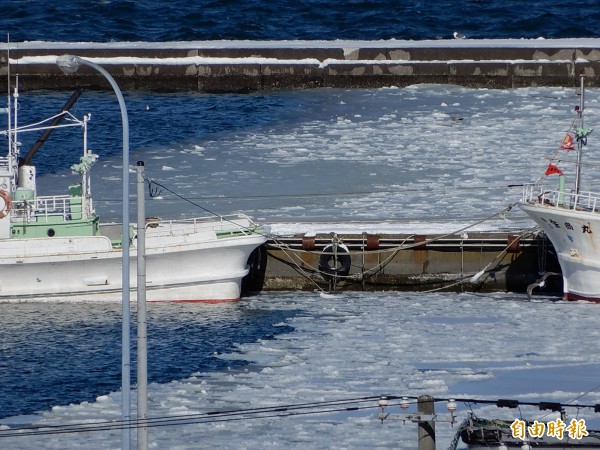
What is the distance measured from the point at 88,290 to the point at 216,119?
16171 mm

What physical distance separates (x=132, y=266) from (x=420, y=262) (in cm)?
643

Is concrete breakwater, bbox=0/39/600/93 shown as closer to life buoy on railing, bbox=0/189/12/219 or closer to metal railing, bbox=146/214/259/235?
metal railing, bbox=146/214/259/235

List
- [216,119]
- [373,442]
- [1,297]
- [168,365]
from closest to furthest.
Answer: [373,442] → [168,365] → [1,297] → [216,119]

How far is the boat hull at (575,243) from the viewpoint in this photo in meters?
26.9

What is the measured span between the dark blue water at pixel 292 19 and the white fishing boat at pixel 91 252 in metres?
31.3

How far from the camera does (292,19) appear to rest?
63250 millimetres

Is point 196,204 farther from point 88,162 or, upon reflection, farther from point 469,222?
point 469,222

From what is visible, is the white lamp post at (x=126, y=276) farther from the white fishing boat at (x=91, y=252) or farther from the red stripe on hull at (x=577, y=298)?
the red stripe on hull at (x=577, y=298)

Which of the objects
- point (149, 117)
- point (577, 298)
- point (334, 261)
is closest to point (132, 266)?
point (334, 261)

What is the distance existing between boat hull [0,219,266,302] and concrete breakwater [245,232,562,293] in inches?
61.8

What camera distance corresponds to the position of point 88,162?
2728 cm

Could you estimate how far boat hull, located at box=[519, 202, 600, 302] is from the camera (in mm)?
26859

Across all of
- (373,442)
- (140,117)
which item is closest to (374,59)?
(140,117)

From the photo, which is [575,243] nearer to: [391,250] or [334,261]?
[391,250]
